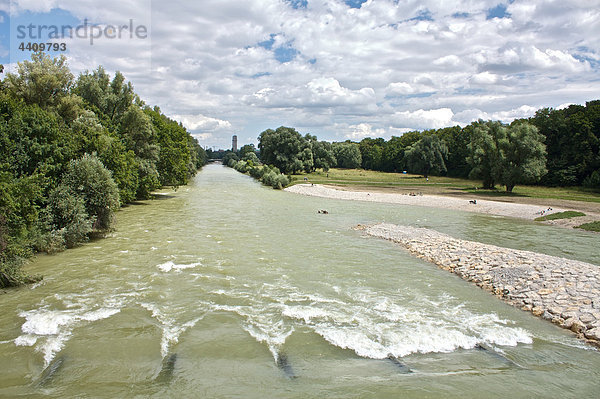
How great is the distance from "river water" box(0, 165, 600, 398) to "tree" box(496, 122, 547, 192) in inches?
1743

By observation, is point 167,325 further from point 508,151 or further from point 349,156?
Result: point 349,156

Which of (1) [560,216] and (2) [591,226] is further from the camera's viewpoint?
(1) [560,216]

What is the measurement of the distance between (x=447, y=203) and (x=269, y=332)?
151 ft

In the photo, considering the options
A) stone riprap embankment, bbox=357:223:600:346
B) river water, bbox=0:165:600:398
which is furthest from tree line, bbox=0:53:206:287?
stone riprap embankment, bbox=357:223:600:346

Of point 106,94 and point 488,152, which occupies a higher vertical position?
point 106,94

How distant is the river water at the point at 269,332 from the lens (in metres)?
9.76

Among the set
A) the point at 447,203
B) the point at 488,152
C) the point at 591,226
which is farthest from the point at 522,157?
the point at 591,226

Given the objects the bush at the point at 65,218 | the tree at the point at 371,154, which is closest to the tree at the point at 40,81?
the bush at the point at 65,218

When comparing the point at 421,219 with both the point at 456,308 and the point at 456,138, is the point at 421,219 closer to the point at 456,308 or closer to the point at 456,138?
the point at 456,308

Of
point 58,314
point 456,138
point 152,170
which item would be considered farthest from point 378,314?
point 456,138

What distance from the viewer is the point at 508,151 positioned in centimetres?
6475

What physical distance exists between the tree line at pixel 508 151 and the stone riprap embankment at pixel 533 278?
47.6 meters

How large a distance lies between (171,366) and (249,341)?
251 centimetres

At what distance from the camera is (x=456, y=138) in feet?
395
